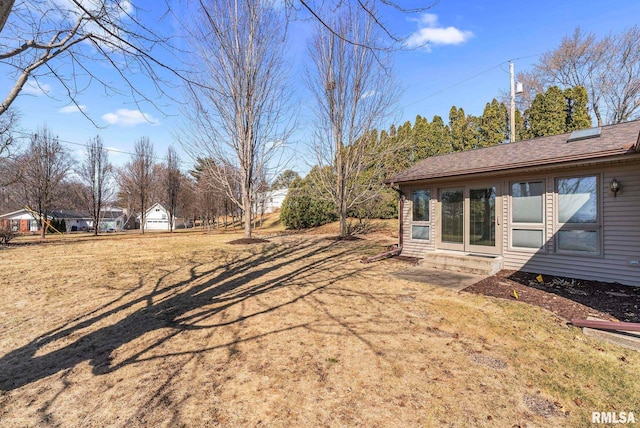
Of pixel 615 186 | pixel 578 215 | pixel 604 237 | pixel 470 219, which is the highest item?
pixel 615 186

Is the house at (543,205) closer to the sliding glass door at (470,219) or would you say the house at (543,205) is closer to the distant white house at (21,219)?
the sliding glass door at (470,219)

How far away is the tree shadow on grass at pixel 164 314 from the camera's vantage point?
9.40 feet

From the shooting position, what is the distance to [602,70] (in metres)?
16.8

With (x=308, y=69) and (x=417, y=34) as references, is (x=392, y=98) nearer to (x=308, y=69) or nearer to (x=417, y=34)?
(x=308, y=69)

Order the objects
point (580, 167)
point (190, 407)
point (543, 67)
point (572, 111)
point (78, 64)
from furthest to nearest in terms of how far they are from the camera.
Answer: point (543, 67) → point (572, 111) → point (580, 167) → point (78, 64) → point (190, 407)

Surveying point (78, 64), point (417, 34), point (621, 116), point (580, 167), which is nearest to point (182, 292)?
Answer: point (78, 64)

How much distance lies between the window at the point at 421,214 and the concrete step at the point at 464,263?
1.07 m

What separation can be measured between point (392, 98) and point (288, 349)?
12976 millimetres

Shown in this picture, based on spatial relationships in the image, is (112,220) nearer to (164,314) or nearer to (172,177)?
(172,177)

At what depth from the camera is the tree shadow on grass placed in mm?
Result: 2865

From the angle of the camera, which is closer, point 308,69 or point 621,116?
point 308,69

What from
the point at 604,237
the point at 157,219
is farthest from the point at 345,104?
the point at 157,219

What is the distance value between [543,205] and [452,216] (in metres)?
2.04

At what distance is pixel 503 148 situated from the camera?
8484 millimetres
